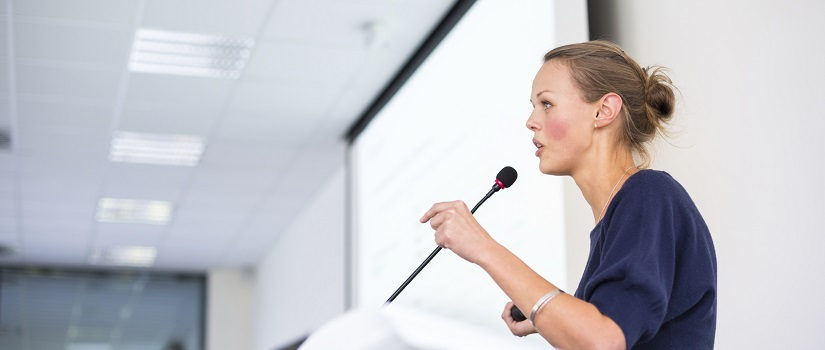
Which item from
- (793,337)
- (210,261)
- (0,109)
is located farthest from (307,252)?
(793,337)

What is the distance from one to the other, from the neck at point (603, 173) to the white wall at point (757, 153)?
916 mm

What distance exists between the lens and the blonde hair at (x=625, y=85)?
4.52 ft

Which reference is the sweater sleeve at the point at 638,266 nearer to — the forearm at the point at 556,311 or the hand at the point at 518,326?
the forearm at the point at 556,311

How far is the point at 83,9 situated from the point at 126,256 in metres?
4.67

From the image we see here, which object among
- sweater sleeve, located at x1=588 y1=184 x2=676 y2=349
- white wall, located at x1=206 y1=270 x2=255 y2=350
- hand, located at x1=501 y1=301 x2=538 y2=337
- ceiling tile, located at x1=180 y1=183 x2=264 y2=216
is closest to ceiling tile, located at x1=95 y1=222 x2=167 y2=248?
ceiling tile, located at x1=180 y1=183 x2=264 y2=216

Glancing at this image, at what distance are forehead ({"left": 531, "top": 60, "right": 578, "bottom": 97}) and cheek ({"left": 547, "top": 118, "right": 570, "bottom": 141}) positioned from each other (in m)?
0.04

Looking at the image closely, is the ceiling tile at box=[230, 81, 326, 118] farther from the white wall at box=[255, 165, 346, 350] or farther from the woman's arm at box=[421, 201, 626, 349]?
the woman's arm at box=[421, 201, 626, 349]

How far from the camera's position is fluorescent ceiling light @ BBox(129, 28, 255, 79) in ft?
14.0

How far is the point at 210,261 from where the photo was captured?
335 inches

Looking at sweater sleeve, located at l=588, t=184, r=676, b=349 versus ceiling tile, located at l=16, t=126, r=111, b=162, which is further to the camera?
ceiling tile, located at l=16, t=126, r=111, b=162

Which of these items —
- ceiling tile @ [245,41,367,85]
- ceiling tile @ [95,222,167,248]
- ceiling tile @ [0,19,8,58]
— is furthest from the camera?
ceiling tile @ [95,222,167,248]

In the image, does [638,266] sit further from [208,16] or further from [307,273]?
[307,273]

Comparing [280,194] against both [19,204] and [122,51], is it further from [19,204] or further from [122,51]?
[122,51]

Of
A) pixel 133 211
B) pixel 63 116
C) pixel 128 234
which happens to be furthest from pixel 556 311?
pixel 128 234
